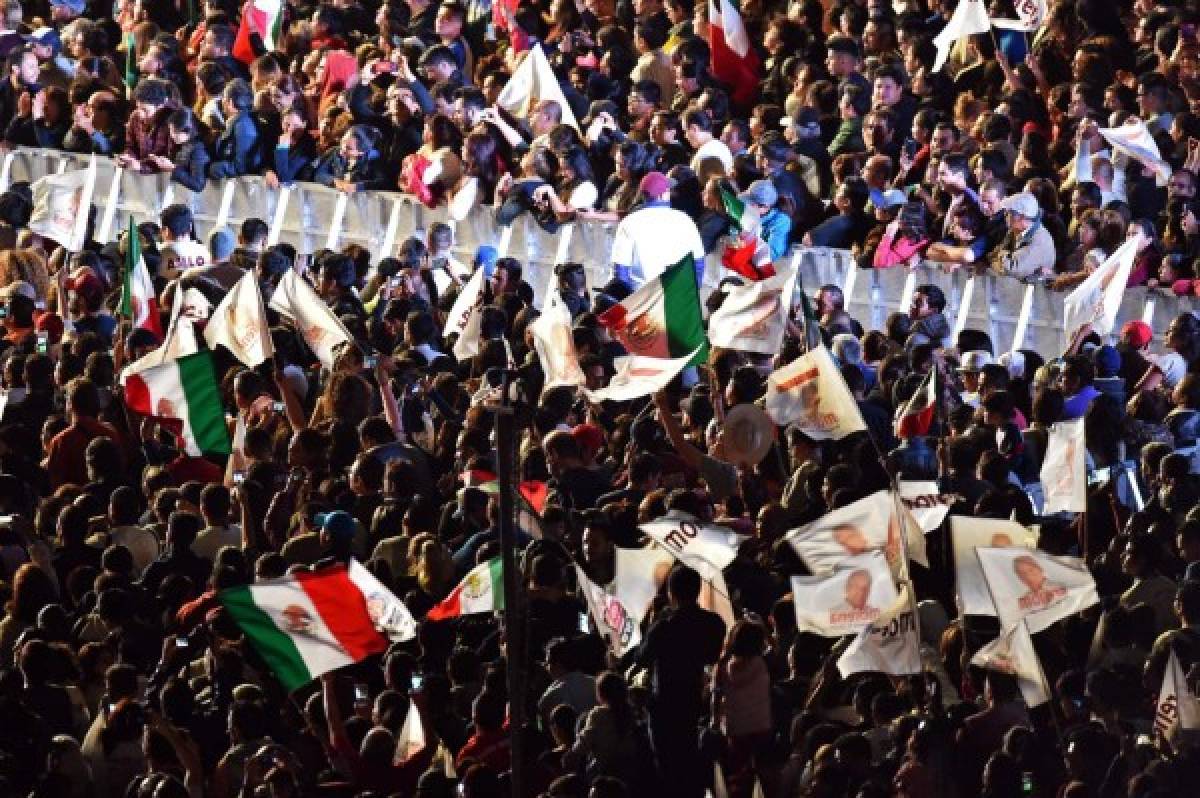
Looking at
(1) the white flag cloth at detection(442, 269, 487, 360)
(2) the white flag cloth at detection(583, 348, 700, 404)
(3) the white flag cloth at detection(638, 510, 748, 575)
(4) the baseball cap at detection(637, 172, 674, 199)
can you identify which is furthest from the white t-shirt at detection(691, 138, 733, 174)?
(3) the white flag cloth at detection(638, 510, 748, 575)

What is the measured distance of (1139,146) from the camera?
2394 centimetres

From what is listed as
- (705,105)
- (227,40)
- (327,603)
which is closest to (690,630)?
(327,603)

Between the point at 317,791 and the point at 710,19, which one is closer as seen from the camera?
the point at 317,791

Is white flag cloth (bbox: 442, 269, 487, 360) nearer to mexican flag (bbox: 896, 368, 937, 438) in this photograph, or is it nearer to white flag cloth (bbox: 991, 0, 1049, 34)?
mexican flag (bbox: 896, 368, 937, 438)

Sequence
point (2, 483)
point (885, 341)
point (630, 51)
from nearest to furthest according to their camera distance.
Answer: point (2, 483) → point (885, 341) → point (630, 51)

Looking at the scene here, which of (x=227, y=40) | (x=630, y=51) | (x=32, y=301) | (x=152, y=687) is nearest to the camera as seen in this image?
(x=152, y=687)

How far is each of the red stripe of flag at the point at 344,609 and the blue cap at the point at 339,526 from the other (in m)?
1.23

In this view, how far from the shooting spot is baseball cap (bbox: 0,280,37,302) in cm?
2638

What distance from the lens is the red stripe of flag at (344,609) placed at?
18.2m

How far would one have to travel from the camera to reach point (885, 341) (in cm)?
2327

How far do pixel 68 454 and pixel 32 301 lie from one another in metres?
4.48

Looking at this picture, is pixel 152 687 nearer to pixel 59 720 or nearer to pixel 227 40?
pixel 59 720

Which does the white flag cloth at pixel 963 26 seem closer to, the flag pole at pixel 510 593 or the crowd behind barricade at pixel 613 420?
the crowd behind barricade at pixel 613 420

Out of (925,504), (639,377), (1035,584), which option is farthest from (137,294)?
(1035,584)
